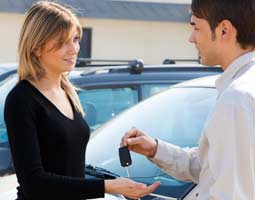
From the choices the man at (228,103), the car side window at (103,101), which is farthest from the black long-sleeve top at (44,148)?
the car side window at (103,101)

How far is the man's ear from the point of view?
2.38m

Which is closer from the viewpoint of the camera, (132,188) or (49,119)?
(132,188)

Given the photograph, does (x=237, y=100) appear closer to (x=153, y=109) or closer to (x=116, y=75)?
(x=153, y=109)

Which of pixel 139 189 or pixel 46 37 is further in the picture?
pixel 46 37

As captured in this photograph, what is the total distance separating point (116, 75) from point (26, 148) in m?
3.05

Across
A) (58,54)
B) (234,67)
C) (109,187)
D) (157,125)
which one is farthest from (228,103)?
(157,125)

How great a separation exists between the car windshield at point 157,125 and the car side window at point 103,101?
48.3 inches

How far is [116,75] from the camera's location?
229 inches

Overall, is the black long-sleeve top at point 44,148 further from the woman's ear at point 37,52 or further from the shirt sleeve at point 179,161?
the shirt sleeve at point 179,161

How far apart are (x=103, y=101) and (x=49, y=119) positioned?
2674 mm

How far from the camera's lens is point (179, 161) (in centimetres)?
283

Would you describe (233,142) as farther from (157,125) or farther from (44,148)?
(157,125)

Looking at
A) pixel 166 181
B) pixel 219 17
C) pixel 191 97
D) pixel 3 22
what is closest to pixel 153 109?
pixel 191 97

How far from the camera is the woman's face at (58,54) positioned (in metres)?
3.10
